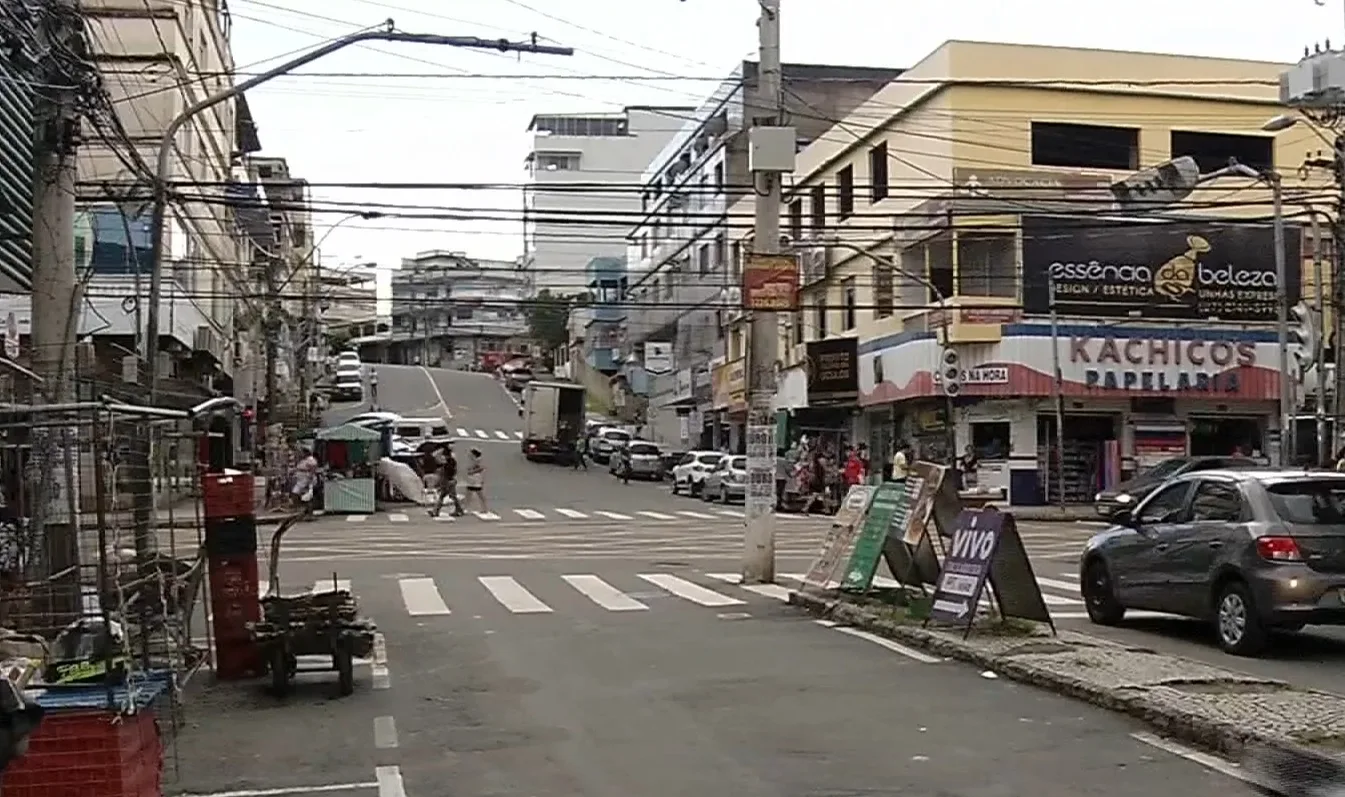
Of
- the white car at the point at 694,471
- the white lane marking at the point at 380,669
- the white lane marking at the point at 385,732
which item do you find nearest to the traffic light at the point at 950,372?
the white car at the point at 694,471

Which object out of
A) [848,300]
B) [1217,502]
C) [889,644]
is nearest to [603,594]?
[889,644]

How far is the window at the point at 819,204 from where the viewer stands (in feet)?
177

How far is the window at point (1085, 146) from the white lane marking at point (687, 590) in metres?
25.7

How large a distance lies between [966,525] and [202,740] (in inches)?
284

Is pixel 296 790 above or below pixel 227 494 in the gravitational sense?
below

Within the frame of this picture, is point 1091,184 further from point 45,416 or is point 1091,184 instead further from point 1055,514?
point 45,416

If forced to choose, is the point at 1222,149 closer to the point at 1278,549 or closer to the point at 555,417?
the point at 555,417

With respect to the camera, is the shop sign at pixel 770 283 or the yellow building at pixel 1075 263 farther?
the yellow building at pixel 1075 263

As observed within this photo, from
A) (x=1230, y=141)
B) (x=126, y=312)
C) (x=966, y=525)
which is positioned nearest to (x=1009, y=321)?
(x=1230, y=141)

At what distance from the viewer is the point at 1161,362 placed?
44.2 metres

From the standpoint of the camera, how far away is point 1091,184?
4462 cm

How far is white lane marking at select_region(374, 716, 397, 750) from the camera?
34.8 feet

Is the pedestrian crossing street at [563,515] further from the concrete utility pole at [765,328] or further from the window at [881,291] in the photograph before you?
the concrete utility pole at [765,328]

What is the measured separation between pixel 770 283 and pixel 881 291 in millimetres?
29015
